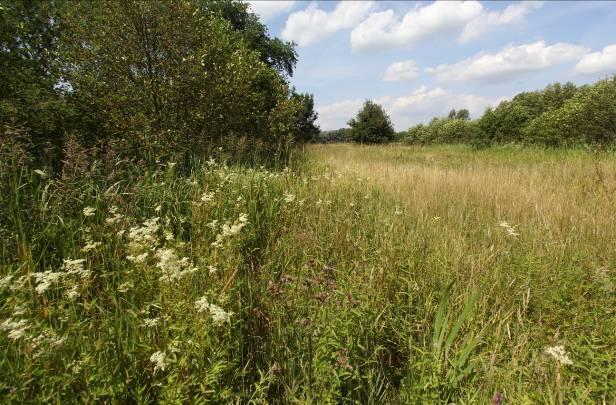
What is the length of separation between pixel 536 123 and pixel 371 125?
1534 centimetres

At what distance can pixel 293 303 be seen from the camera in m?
2.00

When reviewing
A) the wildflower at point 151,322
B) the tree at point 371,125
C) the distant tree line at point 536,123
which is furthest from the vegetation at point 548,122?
the wildflower at point 151,322

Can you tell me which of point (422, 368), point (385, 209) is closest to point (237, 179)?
point (385, 209)

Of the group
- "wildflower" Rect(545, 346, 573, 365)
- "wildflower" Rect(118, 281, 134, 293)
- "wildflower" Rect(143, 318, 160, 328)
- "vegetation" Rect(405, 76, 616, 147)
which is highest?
"vegetation" Rect(405, 76, 616, 147)

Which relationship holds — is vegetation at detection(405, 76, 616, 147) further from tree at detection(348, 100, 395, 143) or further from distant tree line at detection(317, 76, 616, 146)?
tree at detection(348, 100, 395, 143)

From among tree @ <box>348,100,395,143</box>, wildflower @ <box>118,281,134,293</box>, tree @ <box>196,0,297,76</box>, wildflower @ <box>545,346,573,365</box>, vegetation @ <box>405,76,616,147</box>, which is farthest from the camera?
tree @ <box>348,100,395,143</box>

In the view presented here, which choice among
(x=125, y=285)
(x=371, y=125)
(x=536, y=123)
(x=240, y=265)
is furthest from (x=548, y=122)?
(x=125, y=285)

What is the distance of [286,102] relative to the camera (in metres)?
9.86

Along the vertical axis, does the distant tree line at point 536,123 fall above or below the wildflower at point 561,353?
above

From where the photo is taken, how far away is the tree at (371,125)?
111ft

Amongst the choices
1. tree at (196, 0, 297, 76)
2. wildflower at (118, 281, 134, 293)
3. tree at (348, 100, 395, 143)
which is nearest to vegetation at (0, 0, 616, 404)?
wildflower at (118, 281, 134, 293)

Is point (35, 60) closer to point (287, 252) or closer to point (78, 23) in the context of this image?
point (78, 23)

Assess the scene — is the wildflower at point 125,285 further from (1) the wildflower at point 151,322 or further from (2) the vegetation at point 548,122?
(2) the vegetation at point 548,122

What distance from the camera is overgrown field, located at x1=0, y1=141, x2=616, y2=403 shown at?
4.67 ft
